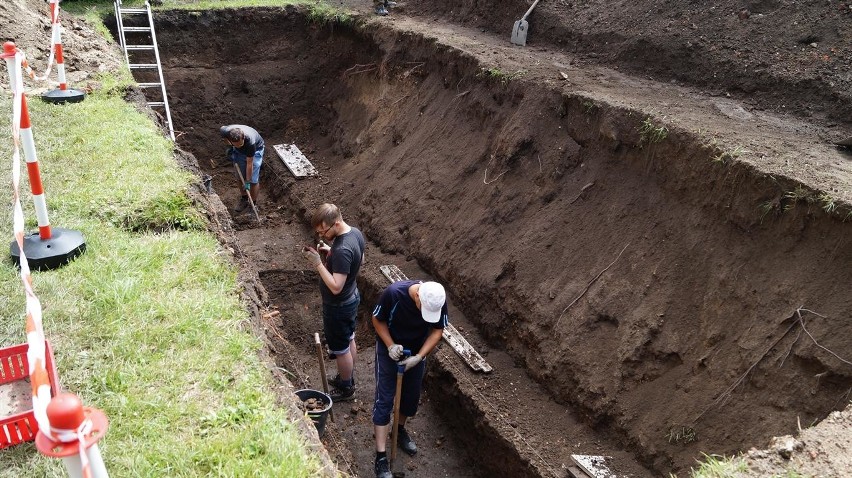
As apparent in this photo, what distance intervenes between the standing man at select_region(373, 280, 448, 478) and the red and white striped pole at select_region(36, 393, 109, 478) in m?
3.21

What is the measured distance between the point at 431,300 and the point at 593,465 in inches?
77.3

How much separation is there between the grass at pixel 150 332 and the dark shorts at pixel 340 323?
1290 mm

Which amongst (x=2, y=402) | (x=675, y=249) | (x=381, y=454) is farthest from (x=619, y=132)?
(x=2, y=402)

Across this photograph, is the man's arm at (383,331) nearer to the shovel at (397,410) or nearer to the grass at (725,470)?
the shovel at (397,410)

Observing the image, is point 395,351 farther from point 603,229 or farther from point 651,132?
point 651,132

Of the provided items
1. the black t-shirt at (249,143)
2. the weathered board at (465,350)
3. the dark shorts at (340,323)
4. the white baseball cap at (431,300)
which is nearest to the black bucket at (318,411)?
the dark shorts at (340,323)

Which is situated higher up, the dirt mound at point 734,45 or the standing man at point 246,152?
the dirt mound at point 734,45

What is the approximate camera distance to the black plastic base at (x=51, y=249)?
453 centimetres

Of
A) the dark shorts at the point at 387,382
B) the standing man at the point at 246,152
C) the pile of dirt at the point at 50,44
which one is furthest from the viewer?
the standing man at the point at 246,152

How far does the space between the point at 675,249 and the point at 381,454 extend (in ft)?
10.9

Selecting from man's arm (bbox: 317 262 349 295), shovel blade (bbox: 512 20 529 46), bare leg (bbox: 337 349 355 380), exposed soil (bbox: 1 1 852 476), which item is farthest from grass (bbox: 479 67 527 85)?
bare leg (bbox: 337 349 355 380)

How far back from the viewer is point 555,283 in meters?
6.70

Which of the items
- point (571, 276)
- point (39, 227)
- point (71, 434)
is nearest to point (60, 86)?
point (39, 227)

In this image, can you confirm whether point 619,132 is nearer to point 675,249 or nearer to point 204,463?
point 675,249
